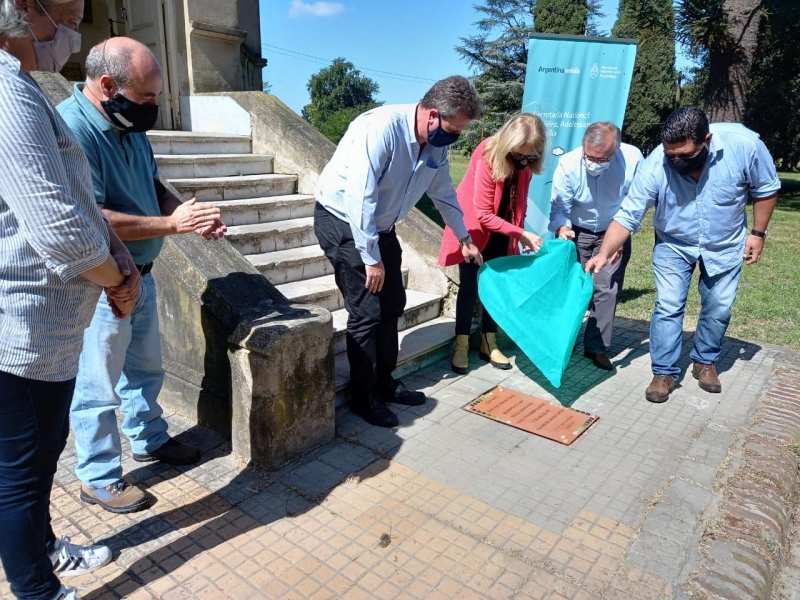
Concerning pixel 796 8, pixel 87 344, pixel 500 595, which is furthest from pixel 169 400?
pixel 796 8

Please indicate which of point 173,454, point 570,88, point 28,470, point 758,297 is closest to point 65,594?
point 28,470

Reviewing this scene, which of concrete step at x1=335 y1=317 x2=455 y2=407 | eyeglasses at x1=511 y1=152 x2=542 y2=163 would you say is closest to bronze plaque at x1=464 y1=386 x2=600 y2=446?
concrete step at x1=335 y1=317 x2=455 y2=407

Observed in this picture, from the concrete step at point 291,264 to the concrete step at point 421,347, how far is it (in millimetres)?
872

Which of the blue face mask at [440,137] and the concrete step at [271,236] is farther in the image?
the concrete step at [271,236]

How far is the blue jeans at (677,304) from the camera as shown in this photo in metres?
4.24

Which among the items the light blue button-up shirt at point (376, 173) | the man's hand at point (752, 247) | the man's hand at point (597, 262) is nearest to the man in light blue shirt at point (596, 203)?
the man's hand at point (597, 262)

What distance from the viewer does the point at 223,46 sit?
6.84 meters

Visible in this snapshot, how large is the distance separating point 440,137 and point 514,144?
801 millimetres

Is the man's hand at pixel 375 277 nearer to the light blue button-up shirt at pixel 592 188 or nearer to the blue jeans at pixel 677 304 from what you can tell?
the light blue button-up shirt at pixel 592 188

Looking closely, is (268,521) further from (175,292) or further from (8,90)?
(8,90)

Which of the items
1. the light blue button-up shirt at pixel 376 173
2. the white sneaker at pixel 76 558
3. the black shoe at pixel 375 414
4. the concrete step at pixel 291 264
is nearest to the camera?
the white sneaker at pixel 76 558

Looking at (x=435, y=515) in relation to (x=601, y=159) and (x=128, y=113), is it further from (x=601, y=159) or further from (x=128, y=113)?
(x=601, y=159)

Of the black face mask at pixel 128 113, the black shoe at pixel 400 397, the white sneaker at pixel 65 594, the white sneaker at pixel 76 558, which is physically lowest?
the black shoe at pixel 400 397

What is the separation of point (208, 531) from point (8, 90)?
1.97m
